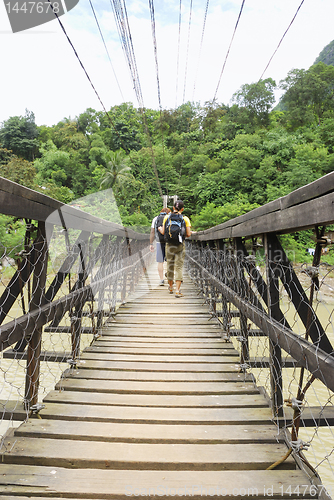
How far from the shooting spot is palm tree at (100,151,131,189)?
2873cm

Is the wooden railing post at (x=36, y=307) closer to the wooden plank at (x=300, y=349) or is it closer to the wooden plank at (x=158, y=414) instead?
the wooden plank at (x=158, y=414)

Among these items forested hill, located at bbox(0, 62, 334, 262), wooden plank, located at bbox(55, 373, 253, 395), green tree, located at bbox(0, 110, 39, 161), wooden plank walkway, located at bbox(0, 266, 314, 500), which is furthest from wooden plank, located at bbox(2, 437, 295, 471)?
green tree, located at bbox(0, 110, 39, 161)

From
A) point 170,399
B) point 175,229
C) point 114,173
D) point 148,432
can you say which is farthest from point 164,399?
point 114,173

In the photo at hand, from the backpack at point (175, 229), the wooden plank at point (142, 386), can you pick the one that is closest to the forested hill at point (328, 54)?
the backpack at point (175, 229)

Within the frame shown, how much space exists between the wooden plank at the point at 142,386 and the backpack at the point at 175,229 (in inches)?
95.5

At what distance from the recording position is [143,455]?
129cm

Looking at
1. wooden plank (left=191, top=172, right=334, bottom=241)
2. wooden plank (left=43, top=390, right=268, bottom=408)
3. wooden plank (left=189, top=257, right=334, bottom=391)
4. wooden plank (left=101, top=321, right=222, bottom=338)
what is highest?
wooden plank (left=191, top=172, right=334, bottom=241)

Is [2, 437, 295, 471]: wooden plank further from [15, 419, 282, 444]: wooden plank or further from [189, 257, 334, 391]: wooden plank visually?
[189, 257, 334, 391]: wooden plank

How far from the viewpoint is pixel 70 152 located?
41062 mm

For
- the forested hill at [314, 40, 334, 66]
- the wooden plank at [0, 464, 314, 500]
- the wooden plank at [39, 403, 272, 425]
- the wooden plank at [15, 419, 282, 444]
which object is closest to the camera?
the wooden plank at [0, 464, 314, 500]

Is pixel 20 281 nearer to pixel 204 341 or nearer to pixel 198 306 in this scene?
pixel 204 341

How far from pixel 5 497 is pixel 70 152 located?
144 feet

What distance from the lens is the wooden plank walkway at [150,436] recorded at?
113 cm

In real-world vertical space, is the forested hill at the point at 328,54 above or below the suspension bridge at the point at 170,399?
above
